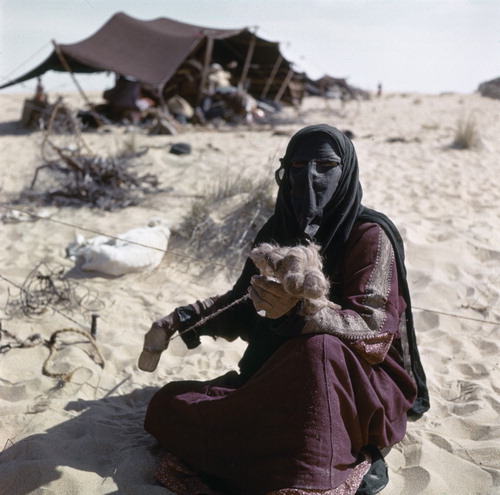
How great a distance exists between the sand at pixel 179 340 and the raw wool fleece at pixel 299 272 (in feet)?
2.95

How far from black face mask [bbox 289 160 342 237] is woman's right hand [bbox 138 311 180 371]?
0.75 metres

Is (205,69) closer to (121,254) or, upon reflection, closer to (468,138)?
(468,138)

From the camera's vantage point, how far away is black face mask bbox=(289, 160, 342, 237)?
2371 millimetres

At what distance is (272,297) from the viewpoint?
6.84ft

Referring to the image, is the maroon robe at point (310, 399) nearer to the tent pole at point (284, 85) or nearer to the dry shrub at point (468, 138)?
the dry shrub at point (468, 138)

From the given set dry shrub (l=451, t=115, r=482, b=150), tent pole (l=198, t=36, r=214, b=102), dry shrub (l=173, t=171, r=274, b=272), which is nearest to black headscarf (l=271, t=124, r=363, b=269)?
dry shrub (l=173, t=171, r=274, b=272)

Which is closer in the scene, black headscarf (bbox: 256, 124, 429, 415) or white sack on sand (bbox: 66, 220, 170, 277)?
black headscarf (bbox: 256, 124, 429, 415)

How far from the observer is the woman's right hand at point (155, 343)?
8.58 feet

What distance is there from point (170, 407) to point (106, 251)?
2.21m

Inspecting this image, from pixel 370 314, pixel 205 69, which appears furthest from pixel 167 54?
pixel 370 314

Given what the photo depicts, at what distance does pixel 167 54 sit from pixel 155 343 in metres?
9.98

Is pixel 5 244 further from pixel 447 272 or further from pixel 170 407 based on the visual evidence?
pixel 447 272

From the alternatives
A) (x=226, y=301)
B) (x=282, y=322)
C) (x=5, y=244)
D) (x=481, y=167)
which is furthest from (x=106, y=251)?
(x=481, y=167)

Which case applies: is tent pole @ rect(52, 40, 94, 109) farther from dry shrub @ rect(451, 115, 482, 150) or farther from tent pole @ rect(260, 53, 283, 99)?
dry shrub @ rect(451, 115, 482, 150)
